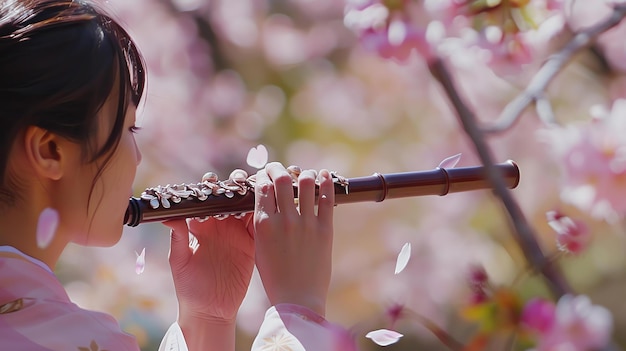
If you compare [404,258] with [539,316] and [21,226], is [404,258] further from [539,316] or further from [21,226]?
[21,226]

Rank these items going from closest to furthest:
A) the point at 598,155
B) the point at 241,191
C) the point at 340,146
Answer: the point at 241,191, the point at 598,155, the point at 340,146

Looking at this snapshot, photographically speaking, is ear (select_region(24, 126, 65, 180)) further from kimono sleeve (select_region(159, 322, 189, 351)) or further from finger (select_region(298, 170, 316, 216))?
kimono sleeve (select_region(159, 322, 189, 351))

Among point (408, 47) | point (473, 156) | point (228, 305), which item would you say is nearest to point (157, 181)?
point (473, 156)

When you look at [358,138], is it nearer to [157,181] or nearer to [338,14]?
[338,14]

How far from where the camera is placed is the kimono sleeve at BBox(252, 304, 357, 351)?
0.98 metres

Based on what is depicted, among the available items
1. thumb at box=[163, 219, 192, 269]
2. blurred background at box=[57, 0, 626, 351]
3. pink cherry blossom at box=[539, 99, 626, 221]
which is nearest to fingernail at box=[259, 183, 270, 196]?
thumb at box=[163, 219, 192, 269]

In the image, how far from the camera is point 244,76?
2809mm

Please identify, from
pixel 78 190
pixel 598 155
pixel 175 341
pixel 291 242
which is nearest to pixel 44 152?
pixel 78 190

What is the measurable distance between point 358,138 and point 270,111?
31 centimetres

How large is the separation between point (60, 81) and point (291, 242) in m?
0.33

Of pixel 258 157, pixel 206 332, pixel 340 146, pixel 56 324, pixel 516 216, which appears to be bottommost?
pixel 56 324

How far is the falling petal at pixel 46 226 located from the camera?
37.8 inches

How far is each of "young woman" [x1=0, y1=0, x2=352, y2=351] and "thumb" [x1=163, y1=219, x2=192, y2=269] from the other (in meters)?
0.23

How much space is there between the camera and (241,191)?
114 centimetres
